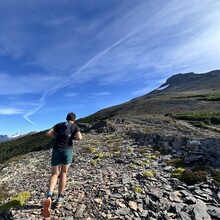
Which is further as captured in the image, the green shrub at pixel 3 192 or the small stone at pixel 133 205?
the green shrub at pixel 3 192

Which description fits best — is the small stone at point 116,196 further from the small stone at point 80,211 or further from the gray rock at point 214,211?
the gray rock at point 214,211

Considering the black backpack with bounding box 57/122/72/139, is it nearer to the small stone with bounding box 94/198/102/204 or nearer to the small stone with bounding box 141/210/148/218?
the small stone with bounding box 94/198/102/204

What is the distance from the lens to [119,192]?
11.6 meters

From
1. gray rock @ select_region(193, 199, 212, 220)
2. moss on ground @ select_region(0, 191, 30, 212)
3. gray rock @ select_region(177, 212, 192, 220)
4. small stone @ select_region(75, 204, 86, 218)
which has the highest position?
moss on ground @ select_region(0, 191, 30, 212)

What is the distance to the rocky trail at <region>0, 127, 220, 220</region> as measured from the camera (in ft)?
31.8

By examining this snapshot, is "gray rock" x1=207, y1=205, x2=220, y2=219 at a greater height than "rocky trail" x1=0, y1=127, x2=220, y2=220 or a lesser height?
lesser

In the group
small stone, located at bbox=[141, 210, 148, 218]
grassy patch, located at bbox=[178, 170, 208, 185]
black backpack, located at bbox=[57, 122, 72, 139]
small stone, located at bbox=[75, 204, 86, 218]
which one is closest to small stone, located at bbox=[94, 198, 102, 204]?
small stone, located at bbox=[75, 204, 86, 218]

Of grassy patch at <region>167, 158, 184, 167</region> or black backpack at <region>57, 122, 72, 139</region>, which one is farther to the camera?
grassy patch at <region>167, 158, 184, 167</region>

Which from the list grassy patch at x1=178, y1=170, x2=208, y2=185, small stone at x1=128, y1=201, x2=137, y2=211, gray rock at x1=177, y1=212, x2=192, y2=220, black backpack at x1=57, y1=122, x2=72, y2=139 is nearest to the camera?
gray rock at x1=177, y1=212, x2=192, y2=220

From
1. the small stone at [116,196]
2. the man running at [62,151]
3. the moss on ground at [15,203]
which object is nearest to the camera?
the man running at [62,151]

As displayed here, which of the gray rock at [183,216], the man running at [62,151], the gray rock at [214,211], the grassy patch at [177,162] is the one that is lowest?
the gray rock at [214,211]

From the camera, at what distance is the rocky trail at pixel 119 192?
9695 mm

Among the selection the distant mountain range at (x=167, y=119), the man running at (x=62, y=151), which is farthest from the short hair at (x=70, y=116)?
the distant mountain range at (x=167, y=119)

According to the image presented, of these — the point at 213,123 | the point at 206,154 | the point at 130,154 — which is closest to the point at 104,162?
the point at 130,154
